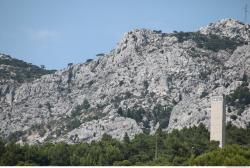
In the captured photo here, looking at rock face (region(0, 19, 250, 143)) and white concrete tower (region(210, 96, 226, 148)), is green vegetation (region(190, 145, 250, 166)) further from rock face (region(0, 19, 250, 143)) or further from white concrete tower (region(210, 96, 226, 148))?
rock face (region(0, 19, 250, 143))

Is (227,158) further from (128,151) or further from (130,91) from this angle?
(130,91)

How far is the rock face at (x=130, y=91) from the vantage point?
159m

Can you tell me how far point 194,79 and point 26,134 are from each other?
47.9m

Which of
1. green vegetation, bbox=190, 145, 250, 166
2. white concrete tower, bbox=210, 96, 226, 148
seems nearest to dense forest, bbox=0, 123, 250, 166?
white concrete tower, bbox=210, 96, 226, 148

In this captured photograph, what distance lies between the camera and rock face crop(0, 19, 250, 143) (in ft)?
522

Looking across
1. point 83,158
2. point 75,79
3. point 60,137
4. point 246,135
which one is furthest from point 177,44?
point 83,158

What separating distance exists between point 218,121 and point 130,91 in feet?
188

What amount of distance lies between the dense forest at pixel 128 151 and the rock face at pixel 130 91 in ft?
75.4

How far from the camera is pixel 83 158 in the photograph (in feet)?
367

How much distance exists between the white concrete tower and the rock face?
23432mm

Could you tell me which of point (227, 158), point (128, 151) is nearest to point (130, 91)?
point (128, 151)

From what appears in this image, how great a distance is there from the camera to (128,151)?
118m

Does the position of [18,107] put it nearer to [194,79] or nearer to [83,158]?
[194,79]

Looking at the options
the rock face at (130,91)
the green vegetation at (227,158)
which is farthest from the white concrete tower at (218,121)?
the green vegetation at (227,158)
